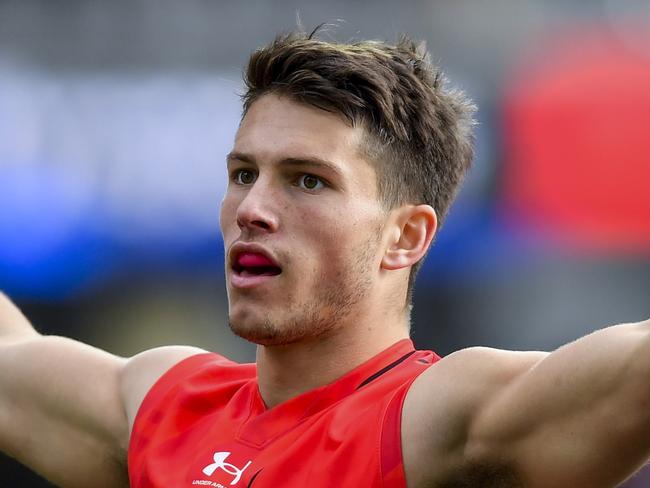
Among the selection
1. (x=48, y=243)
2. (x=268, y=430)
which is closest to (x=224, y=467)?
(x=268, y=430)

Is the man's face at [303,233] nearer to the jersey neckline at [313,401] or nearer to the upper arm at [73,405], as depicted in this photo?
the jersey neckline at [313,401]

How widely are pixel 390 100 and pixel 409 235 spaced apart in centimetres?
36

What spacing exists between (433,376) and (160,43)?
5.52m

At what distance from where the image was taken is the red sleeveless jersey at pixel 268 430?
2.78m

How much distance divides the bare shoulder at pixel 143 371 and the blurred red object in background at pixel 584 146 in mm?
4029

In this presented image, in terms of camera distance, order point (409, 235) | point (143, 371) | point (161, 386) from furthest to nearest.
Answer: point (143, 371), point (161, 386), point (409, 235)

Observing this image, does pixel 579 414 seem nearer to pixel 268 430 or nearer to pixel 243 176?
pixel 268 430

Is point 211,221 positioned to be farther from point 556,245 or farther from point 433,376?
point 433,376

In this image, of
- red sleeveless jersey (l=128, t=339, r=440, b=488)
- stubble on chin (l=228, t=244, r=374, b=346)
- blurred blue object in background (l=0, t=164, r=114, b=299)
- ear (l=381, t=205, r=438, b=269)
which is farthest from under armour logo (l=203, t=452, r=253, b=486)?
blurred blue object in background (l=0, t=164, r=114, b=299)

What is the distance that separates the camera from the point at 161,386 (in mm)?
3434

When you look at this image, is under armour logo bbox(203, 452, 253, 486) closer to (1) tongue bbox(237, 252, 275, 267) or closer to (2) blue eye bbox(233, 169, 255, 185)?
(1) tongue bbox(237, 252, 275, 267)

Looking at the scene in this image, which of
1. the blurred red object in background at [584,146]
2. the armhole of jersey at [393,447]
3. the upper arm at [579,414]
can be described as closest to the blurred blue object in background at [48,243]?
the blurred red object in background at [584,146]

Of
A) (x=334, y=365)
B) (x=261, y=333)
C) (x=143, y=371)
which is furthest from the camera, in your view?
(x=143, y=371)

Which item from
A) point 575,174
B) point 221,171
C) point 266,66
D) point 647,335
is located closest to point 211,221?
point 221,171
